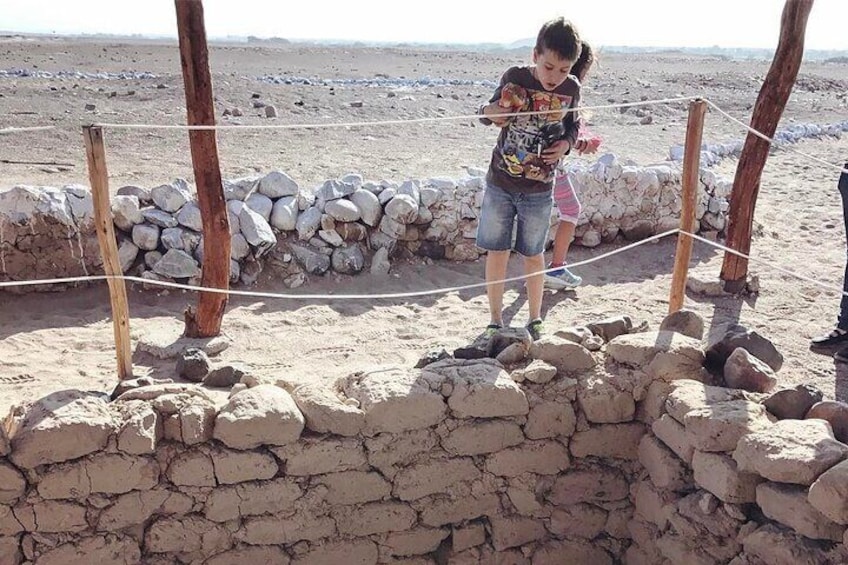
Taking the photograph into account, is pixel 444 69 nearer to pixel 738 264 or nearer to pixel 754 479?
pixel 738 264

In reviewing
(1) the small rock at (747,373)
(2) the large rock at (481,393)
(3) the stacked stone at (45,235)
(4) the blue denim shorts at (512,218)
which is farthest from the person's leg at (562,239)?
(3) the stacked stone at (45,235)

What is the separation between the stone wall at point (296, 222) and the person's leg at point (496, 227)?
2319 mm

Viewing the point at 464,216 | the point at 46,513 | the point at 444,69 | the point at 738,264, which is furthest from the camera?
the point at 444,69

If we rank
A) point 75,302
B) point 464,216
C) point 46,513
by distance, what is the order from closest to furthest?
point 46,513, point 75,302, point 464,216

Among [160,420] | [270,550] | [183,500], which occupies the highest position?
[160,420]

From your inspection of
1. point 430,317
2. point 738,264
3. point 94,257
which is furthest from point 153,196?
point 738,264

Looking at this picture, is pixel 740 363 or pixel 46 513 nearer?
pixel 46 513

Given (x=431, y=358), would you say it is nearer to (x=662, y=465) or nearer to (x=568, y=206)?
(x=662, y=465)

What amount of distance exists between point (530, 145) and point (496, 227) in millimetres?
513

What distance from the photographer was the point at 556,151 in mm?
4375

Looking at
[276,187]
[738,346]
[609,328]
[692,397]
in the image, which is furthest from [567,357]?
[276,187]

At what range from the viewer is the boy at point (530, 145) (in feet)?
13.5

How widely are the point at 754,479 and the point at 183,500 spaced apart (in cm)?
237

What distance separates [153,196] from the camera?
666cm
